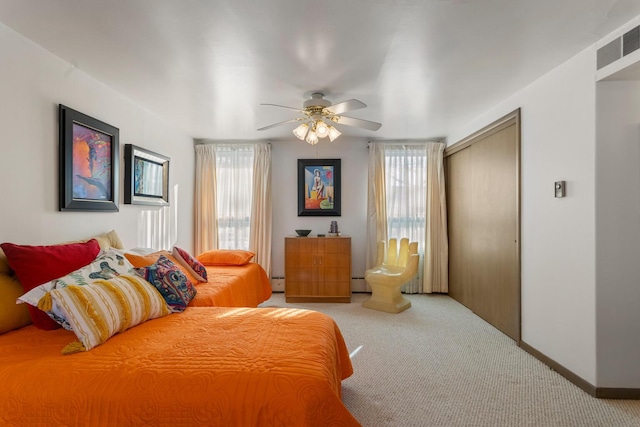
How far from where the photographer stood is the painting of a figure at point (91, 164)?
2.57 meters

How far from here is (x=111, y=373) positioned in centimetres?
133

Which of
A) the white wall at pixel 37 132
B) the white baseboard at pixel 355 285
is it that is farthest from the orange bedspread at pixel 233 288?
the white wall at pixel 37 132

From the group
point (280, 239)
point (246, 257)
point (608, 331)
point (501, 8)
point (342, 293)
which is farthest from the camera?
point (280, 239)

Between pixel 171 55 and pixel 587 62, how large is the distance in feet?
9.43

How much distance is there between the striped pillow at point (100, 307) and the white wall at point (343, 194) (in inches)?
127

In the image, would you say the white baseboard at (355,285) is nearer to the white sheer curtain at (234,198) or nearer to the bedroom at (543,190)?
the white sheer curtain at (234,198)

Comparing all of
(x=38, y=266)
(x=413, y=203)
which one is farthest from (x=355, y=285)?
(x=38, y=266)

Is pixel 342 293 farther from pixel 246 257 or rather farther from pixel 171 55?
pixel 171 55

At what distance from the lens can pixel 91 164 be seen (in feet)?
8.91

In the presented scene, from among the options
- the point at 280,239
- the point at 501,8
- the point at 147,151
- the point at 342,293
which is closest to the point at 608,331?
the point at 501,8

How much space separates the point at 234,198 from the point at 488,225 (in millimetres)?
3461

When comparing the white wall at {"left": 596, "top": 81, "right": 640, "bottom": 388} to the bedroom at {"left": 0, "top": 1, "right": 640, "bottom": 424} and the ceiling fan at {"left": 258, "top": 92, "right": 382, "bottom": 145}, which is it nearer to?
the bedroom at {"left": 0, "top": 1, "right": 640, "bottom": 424}

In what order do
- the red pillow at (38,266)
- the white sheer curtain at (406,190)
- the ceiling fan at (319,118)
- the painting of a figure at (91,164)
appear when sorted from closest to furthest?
the red pillow at (38,266) < the painting of a figure at (91,164) < the ceiling fan at (319,118) < the white sheer curtain at (406,190)

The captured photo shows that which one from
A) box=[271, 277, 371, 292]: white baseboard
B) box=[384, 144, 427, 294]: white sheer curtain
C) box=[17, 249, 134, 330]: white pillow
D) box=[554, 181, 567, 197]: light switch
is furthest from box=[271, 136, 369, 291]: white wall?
box=[17, 249, 134, 330]: white pillow
